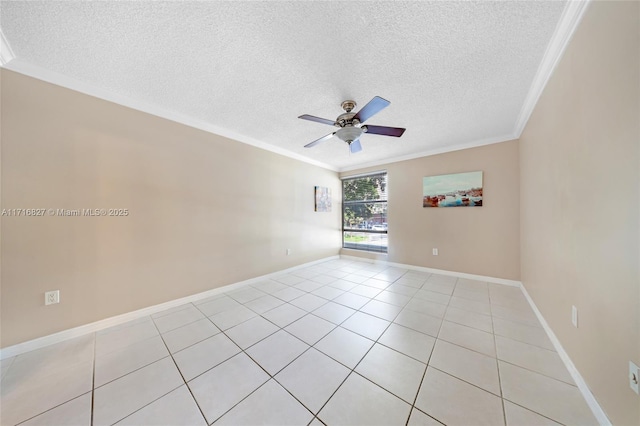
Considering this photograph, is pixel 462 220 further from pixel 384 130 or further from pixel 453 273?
pixel 384 130

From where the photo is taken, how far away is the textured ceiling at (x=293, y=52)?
4.31ft

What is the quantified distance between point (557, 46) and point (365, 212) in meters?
3.87

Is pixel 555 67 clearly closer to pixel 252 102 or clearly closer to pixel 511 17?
pixel 511 17

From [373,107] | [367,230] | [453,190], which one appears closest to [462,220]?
[453,190]

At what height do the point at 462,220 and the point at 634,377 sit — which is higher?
the point at 462,220

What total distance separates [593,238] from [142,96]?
162 inches

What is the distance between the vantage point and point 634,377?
2.94 ft

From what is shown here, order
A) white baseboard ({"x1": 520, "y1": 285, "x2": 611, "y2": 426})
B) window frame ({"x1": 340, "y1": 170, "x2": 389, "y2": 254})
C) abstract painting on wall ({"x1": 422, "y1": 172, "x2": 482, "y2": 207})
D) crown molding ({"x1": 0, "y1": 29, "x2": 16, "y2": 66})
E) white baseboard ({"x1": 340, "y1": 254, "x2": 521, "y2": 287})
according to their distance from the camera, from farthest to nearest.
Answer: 1. window frame ({"x1": 340, "y1": 170, "x2": 389, "y2": 254})
2. abstract painting on wall ({"x1": 422, "y1": 172, "x2": 482, "y2": 207})
3. white baseboard ({"x1": 340, "y1": 254, "x2": 521, "y2": 287})
4. crown molding ({"x1": 0, "y1": 29, "x2": 16, "y2": 66})
5. white baseboard ({"x1": 520, "y1": 285, "x2": 611, "y2": 426})

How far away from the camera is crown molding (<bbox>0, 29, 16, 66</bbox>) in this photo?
1.50 meters

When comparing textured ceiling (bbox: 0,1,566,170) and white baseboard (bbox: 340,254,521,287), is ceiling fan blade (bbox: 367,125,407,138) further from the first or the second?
white baseboard (bbox: 340,254,521,287)

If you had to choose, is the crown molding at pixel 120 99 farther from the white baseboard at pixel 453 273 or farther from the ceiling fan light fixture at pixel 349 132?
the white baseboard at pixel 453 273

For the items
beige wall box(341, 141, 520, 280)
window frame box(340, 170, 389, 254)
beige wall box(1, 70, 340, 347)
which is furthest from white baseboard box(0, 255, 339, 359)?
beige wall box(341, 141, 520, 280)

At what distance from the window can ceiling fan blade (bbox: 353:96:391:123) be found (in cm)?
289

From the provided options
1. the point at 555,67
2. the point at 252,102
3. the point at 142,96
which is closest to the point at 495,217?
the point at 555,67
